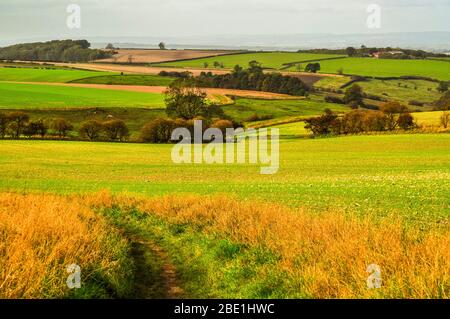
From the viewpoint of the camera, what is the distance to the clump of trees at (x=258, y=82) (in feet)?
520

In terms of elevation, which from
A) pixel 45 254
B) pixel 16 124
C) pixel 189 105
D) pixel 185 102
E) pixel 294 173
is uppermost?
pixel 185 102

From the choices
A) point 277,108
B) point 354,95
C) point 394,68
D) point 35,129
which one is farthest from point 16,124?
point 394,68

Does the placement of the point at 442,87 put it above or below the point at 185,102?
above

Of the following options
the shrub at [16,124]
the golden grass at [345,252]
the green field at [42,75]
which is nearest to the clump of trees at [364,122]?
the shrub at [16,124]

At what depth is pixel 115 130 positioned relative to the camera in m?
85.2

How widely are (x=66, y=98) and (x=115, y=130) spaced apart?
48.7 metres

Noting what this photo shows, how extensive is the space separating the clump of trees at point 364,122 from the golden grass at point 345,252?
7557 cm

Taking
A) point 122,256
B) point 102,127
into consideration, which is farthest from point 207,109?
point 122,256

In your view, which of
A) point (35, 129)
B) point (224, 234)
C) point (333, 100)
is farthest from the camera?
point (333, 100)

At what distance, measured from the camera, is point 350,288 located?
7.95 metres

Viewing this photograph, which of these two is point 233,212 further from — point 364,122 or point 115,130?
point 364,122

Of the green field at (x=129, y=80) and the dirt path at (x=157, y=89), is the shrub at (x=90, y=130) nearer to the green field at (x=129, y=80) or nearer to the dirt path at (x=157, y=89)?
the dirt path at (x=157, y=89)
